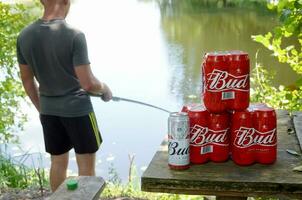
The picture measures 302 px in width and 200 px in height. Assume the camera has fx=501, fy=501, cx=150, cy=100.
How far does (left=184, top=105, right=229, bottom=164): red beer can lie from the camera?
1778mm

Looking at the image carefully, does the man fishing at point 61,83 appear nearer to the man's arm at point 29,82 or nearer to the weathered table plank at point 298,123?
the man's arm at point 29,82

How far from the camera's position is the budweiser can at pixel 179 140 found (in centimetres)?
172

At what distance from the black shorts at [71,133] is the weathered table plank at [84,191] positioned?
3.56 feet

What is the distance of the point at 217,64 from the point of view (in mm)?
1788

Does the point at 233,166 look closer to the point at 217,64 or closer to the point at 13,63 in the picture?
the point at 217,64

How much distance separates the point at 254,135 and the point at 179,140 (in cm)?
27

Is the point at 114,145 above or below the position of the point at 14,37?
below

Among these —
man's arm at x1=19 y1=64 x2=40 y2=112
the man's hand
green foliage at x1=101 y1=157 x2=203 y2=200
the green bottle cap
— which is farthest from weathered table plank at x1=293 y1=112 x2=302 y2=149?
green foliage at x1=101 y1=157 x2=203 y2=200

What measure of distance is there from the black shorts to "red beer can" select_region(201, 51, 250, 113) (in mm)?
1189

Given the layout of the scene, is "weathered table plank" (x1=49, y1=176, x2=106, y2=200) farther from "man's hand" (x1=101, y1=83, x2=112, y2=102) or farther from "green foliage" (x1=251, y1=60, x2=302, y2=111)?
"green foliage" (x1=251, y1=60, x2=302, y2=111)

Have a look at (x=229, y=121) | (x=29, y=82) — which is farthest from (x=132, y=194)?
(x=229, y=121)

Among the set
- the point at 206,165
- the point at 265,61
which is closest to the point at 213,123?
the point at 206,165

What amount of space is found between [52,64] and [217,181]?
4.62 ft

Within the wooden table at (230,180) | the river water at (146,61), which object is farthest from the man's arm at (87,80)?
the river water at (146,61)
